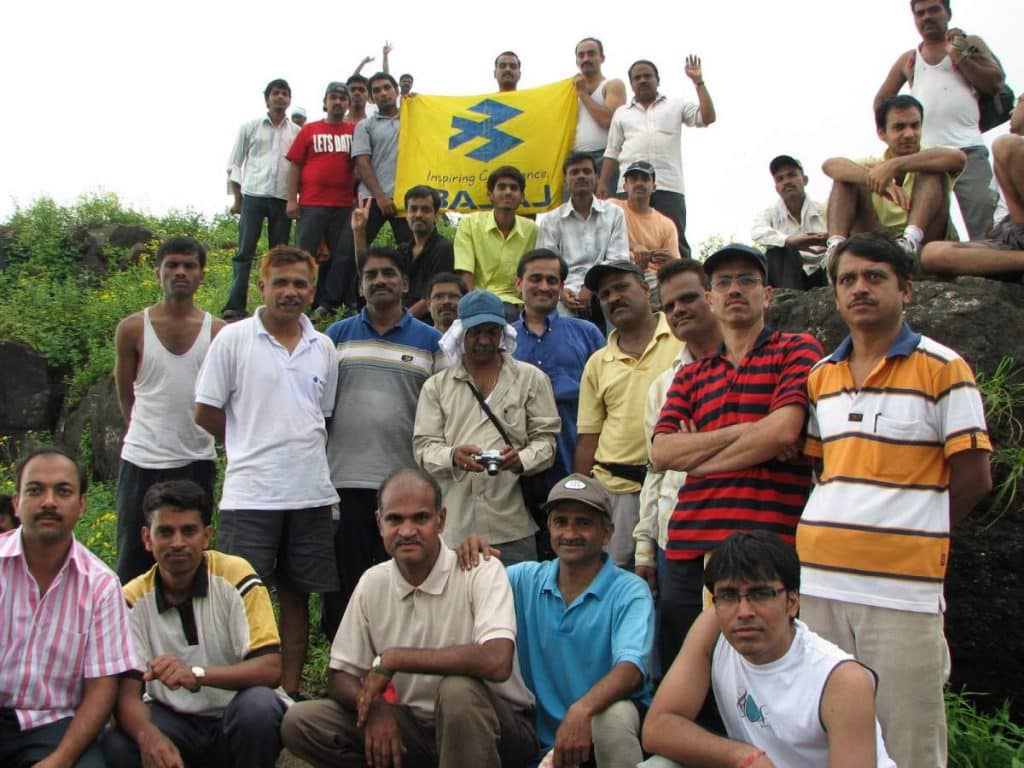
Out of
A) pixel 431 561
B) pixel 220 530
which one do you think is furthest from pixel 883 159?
pixel 220 530

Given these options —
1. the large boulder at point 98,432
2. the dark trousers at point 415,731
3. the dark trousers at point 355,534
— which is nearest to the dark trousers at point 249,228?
the large boulder at point 98,432

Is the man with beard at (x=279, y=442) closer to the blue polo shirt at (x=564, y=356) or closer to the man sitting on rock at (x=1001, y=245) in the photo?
the blue polo shirt at (x=564, y=356)

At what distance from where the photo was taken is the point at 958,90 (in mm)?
7281

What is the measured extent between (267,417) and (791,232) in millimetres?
4568

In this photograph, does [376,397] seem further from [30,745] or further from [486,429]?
[30,745]

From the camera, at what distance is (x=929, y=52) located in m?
7.42

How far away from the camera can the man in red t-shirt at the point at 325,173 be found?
923 cm

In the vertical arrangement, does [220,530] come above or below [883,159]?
below

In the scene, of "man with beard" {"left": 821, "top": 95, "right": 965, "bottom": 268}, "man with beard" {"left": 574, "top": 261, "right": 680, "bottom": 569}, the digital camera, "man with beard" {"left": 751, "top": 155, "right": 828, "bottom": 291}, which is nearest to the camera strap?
the digital camera

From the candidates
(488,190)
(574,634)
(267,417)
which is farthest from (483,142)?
(574,634)

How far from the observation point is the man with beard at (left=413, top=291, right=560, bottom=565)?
4.95 metres

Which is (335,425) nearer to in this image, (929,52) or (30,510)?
(30,510)

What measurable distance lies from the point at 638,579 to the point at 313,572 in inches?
71.4

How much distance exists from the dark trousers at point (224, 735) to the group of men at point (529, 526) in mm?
13
